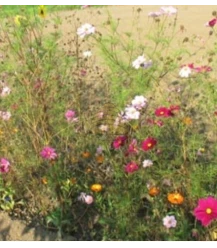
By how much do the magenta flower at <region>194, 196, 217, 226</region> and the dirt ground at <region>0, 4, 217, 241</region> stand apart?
71 cm

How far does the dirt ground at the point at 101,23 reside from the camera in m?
2.46

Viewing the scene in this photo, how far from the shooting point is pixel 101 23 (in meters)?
5.62

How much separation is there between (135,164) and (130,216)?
231 millimetres

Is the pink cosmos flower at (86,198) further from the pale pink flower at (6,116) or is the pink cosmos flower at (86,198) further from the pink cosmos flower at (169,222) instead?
the pale pink flower at (6,116)

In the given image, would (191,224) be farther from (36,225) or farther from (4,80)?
(4,80)

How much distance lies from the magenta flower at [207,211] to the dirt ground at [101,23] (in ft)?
2.33

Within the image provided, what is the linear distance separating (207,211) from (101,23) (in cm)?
386

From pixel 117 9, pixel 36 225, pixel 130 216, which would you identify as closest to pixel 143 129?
pixel 130 216

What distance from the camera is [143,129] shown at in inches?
103

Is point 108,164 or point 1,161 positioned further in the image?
point 108,164

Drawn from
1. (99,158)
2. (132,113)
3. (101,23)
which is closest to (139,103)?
(132,113)

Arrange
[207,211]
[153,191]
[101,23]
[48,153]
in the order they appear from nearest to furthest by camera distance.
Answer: [207,211]
[153,191]
[48,153]
[101,23]

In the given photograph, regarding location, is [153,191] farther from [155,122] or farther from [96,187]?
[155,122]

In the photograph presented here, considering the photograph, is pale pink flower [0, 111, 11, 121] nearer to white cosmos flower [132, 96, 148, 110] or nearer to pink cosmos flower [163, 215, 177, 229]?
white cosmos flower [132, 96, 148, 110]
